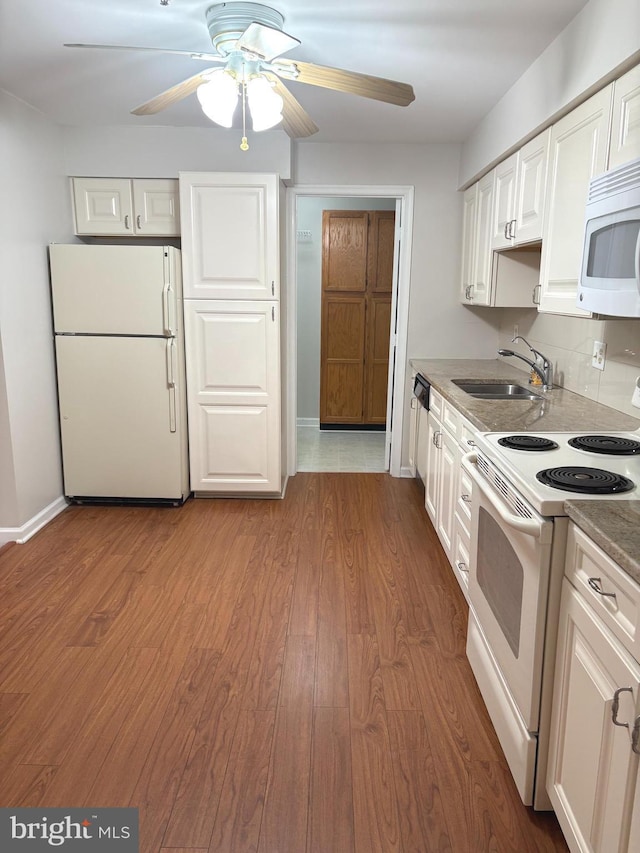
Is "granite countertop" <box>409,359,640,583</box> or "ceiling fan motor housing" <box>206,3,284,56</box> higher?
"ceiling fan motor housing" <box>206,3,284,56</box>

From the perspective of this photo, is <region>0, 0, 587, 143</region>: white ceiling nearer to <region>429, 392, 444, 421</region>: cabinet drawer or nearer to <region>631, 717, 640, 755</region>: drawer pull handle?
<region>429, 392, 444, 421</region>: cabinet drawer

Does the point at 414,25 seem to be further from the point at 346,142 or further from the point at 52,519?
the point at 52,519

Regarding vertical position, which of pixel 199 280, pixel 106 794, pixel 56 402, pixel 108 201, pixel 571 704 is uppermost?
pixel 108 201

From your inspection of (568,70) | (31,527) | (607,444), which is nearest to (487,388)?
(607,444)

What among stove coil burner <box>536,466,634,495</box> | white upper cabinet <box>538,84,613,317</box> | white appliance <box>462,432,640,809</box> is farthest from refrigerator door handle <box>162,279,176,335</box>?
stove coil burner <box>536,466,634,495</box>

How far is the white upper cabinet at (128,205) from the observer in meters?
3.93

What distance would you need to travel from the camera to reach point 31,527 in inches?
140

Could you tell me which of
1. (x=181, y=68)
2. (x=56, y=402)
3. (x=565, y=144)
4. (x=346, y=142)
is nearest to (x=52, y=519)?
(x=56, y=402)

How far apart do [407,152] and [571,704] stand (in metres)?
3.76

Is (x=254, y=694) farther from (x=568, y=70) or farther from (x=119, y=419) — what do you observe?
(x=568, y=70)

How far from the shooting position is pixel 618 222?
1756 millimetres

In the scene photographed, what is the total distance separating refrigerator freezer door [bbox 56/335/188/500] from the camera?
3.81m

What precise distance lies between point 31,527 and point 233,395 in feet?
4.63

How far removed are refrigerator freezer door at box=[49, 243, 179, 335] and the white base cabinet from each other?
2.94 m
